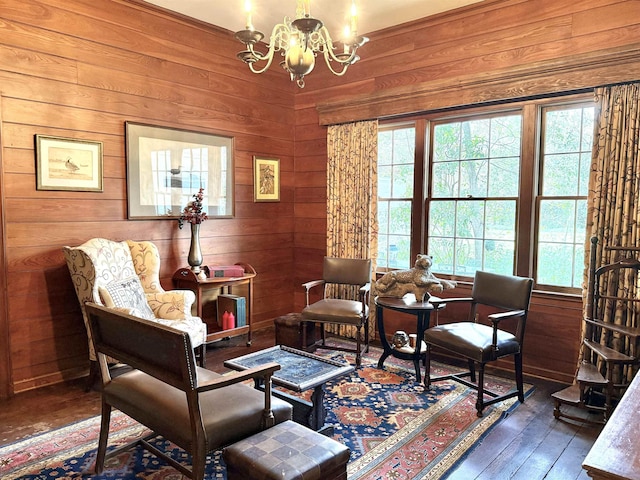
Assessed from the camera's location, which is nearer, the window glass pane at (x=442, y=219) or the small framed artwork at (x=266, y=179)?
the window glass pane at (x=442, y=219)

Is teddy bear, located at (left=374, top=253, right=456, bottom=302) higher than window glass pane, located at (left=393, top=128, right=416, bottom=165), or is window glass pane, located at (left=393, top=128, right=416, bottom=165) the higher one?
window glass pane, located at (left=393, top=128, right=416, bottom=165)

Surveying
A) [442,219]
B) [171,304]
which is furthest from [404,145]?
[171,304]

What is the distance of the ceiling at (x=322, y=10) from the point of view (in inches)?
151

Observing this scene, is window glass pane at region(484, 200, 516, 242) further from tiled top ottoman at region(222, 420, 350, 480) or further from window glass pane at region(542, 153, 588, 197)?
tiled top ottoman at region(222, 420, 350, 480)

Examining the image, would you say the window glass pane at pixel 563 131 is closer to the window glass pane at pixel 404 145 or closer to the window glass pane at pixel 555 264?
the window glass pane at pixel 555 264

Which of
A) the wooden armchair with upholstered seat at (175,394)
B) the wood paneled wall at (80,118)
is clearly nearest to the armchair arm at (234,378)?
the wooden armchair with upholstered seat at (175,394)

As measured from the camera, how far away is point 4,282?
3189 mm

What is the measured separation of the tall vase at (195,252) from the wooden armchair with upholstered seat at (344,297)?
101 cm

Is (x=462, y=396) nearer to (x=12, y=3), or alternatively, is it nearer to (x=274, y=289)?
(x=274, y=289)

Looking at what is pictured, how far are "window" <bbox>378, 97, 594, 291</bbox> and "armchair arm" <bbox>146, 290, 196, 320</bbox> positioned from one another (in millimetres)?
2072

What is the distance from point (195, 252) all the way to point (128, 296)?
0.84 metres

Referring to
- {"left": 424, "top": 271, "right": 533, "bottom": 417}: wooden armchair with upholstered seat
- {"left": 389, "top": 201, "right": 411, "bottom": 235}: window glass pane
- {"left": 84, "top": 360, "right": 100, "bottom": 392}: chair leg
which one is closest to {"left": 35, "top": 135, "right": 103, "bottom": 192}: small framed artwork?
{"left": 84, "top": 360, "right": 100, "bottom": 392}: chair leg

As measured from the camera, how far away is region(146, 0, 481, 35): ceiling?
12.6 ft

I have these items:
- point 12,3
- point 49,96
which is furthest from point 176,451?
point 12,3
